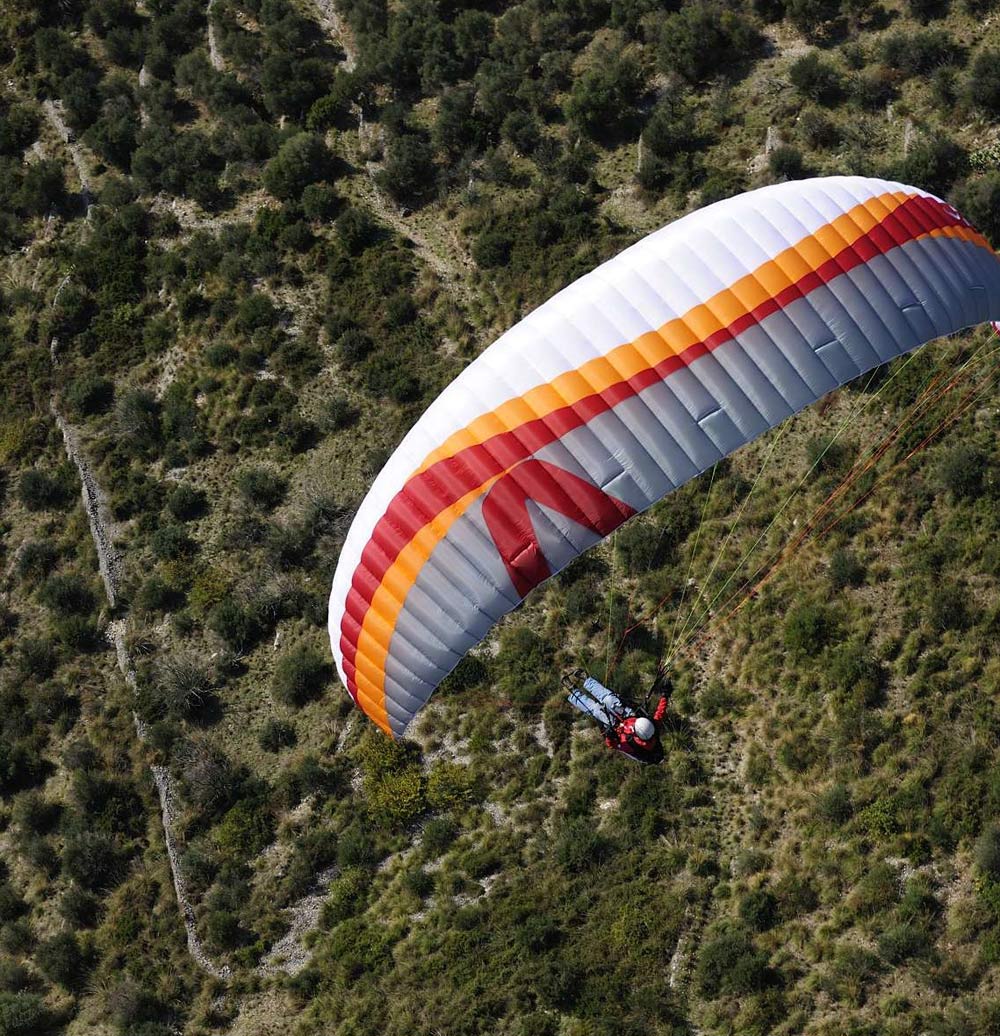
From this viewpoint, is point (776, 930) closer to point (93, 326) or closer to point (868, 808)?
point (868, 808)

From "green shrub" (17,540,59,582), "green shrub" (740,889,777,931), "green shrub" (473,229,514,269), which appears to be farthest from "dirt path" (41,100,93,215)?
"green shrub" (740,889,777,931)

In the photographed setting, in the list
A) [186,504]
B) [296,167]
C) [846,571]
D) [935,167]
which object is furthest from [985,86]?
[186,504]

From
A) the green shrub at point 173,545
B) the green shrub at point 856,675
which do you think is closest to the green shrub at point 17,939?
the green shrub at point 173,545

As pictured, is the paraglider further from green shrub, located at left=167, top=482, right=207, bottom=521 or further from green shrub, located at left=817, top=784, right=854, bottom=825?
green shrub, located at left=167, top=482, right=207, bottom=521

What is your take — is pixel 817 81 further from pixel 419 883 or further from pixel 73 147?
pixel 73 147

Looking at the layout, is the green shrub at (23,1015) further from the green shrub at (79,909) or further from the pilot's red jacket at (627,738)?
the pilot's red jacket at (627,738)
